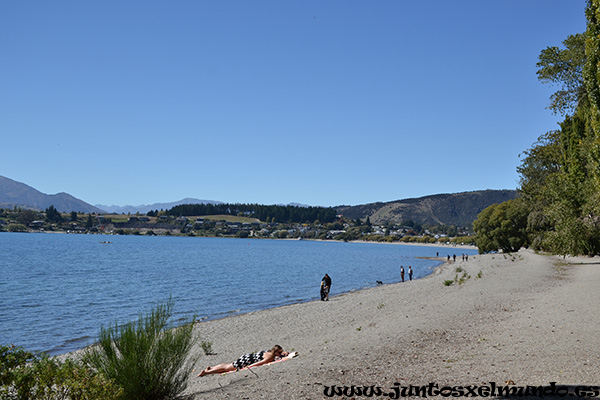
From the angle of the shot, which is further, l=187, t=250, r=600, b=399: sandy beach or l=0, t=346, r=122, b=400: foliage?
l=187, t=250, r=600, b=399: sandy beach

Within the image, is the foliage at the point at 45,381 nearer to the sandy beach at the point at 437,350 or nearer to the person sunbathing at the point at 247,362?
the sandy beach at the point at 437,350

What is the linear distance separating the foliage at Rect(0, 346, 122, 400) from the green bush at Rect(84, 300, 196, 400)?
1.32 metres

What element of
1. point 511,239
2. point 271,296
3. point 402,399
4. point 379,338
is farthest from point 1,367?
point 511,239

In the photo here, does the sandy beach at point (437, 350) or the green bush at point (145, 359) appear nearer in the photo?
the green bush at point (145, 359)

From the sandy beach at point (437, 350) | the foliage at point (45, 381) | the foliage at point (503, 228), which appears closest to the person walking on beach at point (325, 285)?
the sandy beach at point (437, 350)

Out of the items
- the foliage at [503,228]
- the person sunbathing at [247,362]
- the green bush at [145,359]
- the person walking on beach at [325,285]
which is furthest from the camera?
the foliage at [503,228]

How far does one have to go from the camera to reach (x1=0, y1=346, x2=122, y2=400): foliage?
5.80 m

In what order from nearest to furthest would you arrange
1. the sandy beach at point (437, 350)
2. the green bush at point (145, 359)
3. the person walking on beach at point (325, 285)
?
the green bush at point (145, 359) < the sandy beach at point (437, 350) < the person walking on beach at point (325, 285)

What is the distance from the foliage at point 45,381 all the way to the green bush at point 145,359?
1.32 m

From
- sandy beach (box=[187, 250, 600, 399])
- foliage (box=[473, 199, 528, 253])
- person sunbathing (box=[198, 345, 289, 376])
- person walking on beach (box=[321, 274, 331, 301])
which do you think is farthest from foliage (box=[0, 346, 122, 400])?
foliage (box=[473, 199, 528, 253])

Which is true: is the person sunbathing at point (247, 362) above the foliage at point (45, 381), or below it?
below

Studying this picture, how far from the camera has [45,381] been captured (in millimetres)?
5883

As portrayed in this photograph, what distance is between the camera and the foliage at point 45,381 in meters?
5.80

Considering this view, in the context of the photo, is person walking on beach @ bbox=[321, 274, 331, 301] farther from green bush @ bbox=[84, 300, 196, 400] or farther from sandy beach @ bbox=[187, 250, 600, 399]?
green bush @ bbox=[84, 300, 196, 400]
